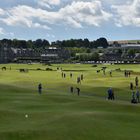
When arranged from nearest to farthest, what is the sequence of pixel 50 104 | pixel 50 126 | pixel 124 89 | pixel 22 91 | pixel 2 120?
pixel 50 126 < pixel 2 120 < pixel 50 104 < pixel 22 91 < pixel 124 89

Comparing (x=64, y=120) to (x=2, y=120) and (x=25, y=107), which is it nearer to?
(x=2, y=120)

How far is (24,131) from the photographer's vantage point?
1139 inches

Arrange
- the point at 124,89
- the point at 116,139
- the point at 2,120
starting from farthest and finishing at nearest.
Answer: the point at 124,89, the point at 2,120, the point at 116,139

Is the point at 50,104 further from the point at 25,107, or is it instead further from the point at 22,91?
the point at 22,91

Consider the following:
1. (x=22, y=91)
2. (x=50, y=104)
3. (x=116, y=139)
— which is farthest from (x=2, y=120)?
(x=22, y=91)

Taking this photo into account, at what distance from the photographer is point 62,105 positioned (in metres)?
45.0

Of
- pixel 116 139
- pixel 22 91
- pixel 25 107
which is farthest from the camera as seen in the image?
pixel 22 91

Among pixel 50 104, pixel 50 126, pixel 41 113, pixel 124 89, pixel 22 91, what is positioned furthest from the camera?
pixel 124 89

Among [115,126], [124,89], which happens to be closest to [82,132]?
[115,126]

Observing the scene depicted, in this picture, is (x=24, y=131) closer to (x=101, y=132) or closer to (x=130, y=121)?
(x=101, y=132)

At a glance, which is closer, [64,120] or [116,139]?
[116,139]

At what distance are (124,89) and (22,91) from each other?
16757 millimetres

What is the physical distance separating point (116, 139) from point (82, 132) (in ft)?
8.49

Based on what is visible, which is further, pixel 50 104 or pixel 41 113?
pixel 50 104
